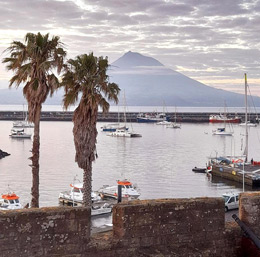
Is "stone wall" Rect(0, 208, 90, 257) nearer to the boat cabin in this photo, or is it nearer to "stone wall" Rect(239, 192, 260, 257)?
"stone wall" Rect(239, 192, 260, 257)

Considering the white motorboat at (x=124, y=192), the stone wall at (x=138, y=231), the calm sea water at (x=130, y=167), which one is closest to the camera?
the stone wall at (x=138, y=231)

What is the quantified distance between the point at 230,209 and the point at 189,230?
104 feet

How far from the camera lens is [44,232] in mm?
6523

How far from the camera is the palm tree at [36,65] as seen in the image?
1770 centimetres

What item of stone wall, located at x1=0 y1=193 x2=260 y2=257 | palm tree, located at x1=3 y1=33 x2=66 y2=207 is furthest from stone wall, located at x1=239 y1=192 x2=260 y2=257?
palm tree, located at x1=3 y1=33 x2=66 y2=207

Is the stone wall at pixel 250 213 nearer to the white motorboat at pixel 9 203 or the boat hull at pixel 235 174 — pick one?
the white motorboat at pixel 9 203

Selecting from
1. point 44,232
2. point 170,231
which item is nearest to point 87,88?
point 170,231

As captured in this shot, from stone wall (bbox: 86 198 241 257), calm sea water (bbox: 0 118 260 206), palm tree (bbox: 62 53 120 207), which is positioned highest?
palm tree (bbox: 62 53 120 207)

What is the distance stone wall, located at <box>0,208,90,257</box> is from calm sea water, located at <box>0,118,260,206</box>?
38449 mm

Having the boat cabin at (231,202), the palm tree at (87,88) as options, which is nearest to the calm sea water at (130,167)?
the boat cabin at (231,202)

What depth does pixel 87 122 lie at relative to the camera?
19.7 metres

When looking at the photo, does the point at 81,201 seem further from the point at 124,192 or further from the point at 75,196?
the point at 124,192

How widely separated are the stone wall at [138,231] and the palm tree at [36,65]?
11314mm

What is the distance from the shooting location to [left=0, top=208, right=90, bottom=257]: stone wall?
6.30m
